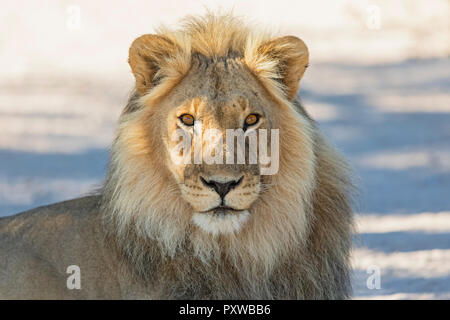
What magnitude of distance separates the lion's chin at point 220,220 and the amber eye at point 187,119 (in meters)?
0.37

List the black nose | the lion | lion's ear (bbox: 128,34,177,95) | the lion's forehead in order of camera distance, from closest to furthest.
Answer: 1. the black nose
2. the lion's forehead
3. the lion
4. lion's ear (bbox: 128,34,177,95)

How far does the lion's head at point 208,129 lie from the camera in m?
4.57

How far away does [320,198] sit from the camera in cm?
488

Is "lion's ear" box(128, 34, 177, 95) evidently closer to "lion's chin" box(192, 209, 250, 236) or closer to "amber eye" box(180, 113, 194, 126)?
"amber eye" box(180, 113, 194, 126)

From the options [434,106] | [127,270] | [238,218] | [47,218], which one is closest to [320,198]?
[238,218]

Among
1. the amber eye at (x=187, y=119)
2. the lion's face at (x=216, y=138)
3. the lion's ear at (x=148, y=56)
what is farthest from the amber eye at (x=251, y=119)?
the lion's ear at (x=148, y=56)

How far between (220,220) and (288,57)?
2.75ft

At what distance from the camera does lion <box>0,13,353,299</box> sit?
183 inches

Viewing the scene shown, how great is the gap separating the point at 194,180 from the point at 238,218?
23 centimetres

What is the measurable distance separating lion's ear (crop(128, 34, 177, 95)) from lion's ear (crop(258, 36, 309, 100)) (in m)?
0.41

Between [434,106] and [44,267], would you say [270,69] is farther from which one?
[434,106]

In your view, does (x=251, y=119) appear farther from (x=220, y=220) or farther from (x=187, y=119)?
(x=220, y=220)

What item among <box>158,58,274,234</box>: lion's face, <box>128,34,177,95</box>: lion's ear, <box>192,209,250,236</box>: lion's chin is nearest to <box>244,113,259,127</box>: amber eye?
<box>158,58,274,234</box>: lion's face

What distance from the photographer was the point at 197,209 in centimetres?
448
